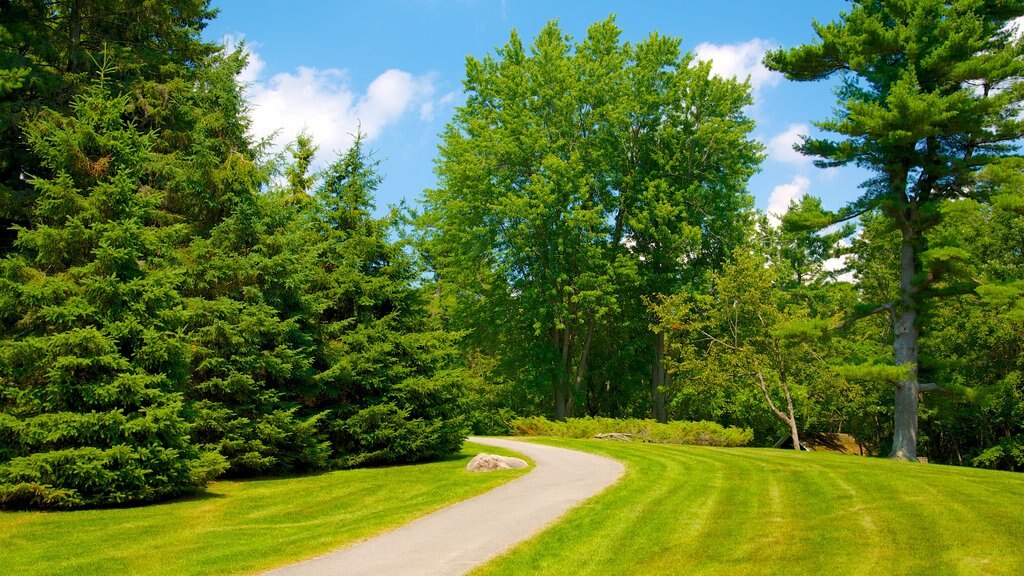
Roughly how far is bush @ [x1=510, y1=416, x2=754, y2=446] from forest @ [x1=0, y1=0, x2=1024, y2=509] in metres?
2.42

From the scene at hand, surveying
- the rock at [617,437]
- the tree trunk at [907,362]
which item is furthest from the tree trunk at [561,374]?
the tree trunk at [907,362]

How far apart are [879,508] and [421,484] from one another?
8.57 metres

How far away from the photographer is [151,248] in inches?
497

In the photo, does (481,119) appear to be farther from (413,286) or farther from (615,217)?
(413,286)

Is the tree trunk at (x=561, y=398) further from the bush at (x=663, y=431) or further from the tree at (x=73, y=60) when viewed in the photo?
the tree at (x=73, y=60)

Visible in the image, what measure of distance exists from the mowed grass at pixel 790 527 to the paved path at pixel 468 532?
417 millimetres

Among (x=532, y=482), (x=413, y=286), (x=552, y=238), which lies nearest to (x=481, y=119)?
(x=552, y=238)

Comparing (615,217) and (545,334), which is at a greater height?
(615,217)

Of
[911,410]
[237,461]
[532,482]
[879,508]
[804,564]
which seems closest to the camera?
[804,564]

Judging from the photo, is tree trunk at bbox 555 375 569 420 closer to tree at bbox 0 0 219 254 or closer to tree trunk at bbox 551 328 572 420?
tree trunk at bbox 551 328 572 420

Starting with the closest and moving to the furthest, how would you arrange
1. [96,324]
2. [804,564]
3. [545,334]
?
[804,564] < [96,324] < [545,334]

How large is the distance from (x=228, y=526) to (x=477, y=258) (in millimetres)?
22609

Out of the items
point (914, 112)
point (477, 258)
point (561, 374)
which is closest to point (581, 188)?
point (477, 258)

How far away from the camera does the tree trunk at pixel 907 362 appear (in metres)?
19.9
